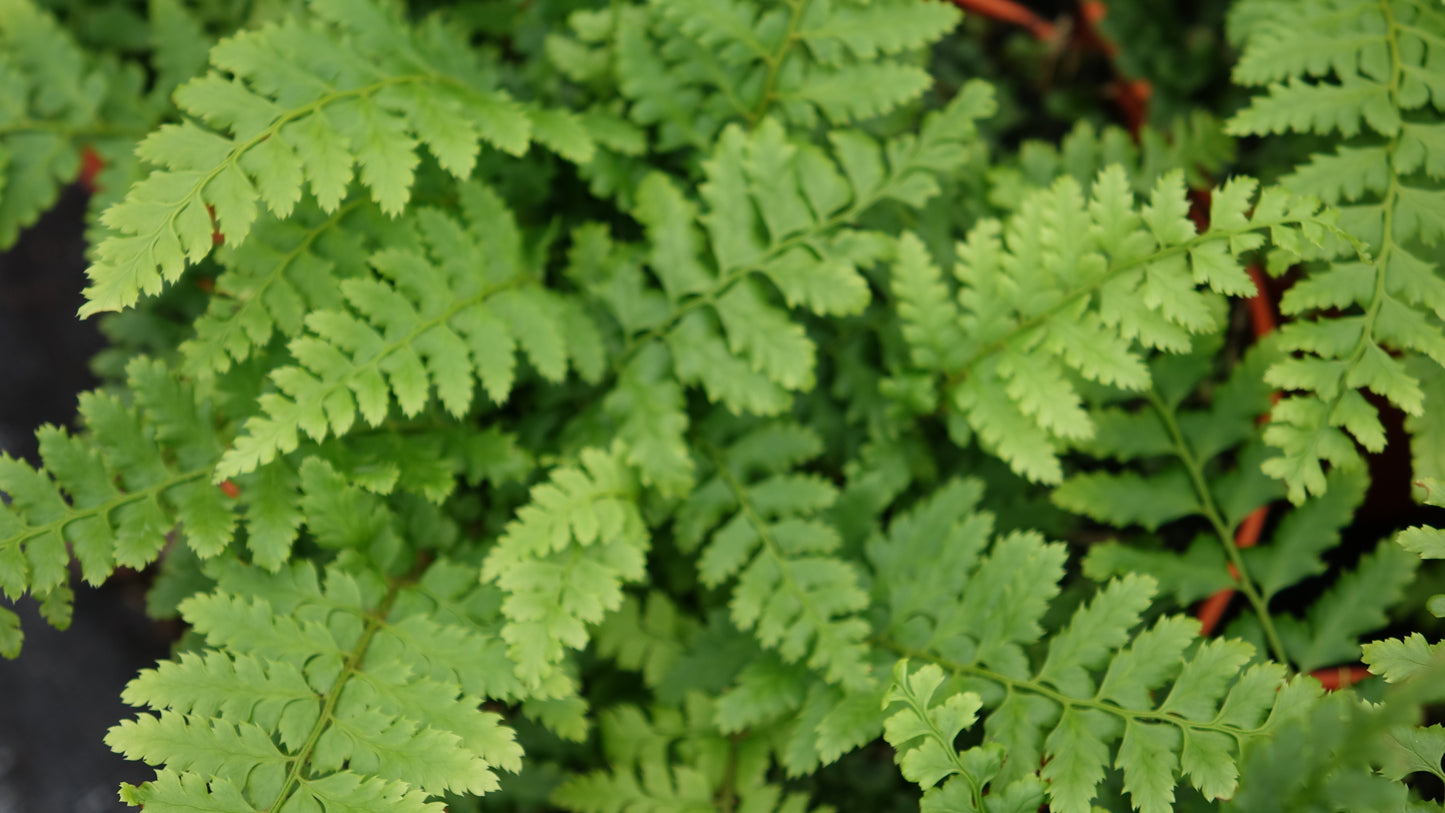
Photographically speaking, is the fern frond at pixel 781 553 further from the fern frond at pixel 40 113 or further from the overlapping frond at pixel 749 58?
the fern frond at pixel 40 113

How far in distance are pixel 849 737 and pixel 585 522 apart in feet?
1.85

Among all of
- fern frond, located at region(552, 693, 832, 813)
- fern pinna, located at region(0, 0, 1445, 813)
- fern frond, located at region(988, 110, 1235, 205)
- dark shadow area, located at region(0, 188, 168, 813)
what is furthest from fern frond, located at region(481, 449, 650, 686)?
dark shadow area, located at region(0, 188, 168, 813)

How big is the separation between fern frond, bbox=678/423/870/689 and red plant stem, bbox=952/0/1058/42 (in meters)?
1.18

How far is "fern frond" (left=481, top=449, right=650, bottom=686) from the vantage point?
1407mm

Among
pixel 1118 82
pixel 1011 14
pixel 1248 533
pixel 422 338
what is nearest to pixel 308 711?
pixel 422 338

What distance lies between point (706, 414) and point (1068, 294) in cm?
73

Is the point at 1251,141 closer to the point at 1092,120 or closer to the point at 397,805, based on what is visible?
the point at 1092,120

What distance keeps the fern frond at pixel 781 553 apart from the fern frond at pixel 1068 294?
1.08 feet

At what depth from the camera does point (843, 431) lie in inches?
76.2

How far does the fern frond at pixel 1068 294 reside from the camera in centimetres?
142

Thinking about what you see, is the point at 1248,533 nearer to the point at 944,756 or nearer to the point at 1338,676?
the point at 1338,676

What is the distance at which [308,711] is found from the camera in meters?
1.40

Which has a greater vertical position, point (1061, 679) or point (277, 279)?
point (277, 279)

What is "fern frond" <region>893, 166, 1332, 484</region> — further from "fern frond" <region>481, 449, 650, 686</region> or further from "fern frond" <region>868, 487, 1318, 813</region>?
"fern frond" <region>481, 449, 650, 686</region>
